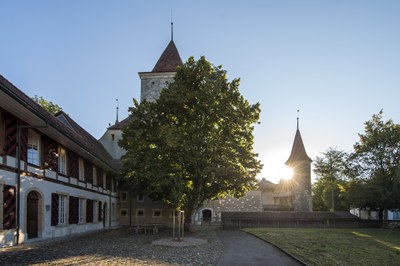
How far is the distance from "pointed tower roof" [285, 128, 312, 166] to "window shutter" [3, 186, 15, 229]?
38.1 metres

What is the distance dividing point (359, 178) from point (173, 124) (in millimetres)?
25959

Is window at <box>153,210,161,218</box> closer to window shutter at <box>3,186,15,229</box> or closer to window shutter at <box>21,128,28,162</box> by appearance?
window shutter at <box>21,128,28,162</box>

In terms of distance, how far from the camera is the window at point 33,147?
18859 millimetres

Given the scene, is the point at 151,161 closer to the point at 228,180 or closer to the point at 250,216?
the point at 228,180

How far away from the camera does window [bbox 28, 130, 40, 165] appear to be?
1886 centimetres

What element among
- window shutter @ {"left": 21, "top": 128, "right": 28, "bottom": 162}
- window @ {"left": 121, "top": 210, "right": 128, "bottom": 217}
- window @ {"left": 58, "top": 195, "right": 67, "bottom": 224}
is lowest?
window @ {"left": 121, "top": 210, "right": 128, "bottom": 217}

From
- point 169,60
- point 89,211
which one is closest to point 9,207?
point 89,211

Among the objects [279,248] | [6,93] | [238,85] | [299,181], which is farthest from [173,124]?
[299,181]

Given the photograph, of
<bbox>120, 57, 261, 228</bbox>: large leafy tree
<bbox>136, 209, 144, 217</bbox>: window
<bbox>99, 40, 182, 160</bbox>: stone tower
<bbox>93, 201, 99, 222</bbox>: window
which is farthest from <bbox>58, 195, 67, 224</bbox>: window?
<bbox>99, 40, 182, 160</bbox>: stone tower

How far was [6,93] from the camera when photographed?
13562 millimetres

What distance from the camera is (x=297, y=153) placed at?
163 ft

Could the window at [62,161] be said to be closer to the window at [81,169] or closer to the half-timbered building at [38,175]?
the half-timbered building at [38,175]

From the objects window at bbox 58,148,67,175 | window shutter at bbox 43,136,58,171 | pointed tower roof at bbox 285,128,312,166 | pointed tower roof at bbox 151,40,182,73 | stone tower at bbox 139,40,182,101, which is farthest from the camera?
pointed tower roof at bbox 285,128,312,166

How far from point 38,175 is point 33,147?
1.37 meters
